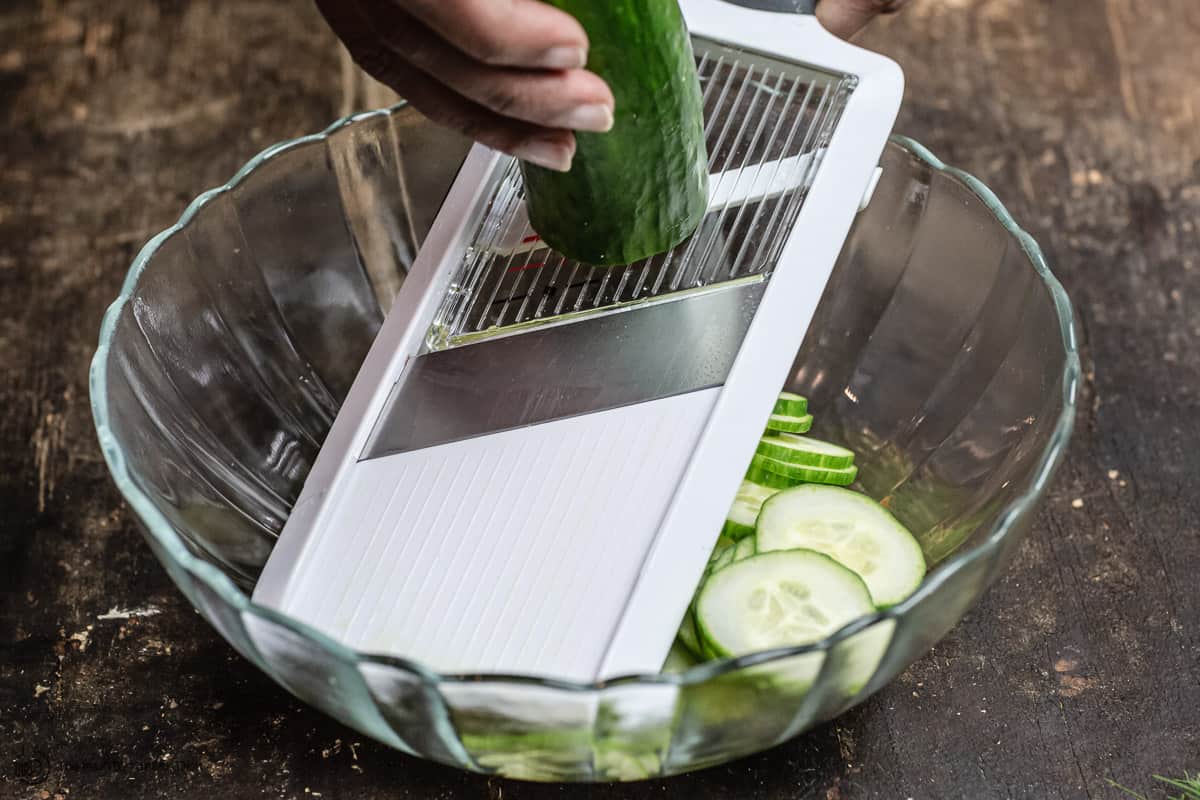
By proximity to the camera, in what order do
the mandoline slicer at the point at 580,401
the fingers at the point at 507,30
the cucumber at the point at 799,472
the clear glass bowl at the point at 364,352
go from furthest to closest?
the cucumber at the point at 799,472 → the mandoline slicer at the point at 580,401 → the clear glass bowl at the point at 364,352 → the fingers at the point at 507,30

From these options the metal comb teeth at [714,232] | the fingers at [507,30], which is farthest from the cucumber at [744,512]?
the fingers at [507,30]

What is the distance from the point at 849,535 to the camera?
3.96 ft

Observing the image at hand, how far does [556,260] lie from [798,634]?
0.43m

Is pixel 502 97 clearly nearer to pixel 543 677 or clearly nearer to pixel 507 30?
pixel 507 30

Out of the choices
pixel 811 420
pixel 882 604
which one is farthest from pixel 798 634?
pixel 811 420

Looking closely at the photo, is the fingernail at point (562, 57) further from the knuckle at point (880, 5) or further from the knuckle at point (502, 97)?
the knuckle at point (880, 5)

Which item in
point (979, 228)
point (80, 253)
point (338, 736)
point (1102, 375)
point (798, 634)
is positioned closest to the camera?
point (798, 634)

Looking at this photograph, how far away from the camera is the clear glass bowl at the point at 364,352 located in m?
0.96

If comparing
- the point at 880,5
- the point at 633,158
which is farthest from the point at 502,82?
the point at 880,5

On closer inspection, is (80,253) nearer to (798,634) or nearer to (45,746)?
(45,746)

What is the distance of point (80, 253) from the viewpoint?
1647 mm

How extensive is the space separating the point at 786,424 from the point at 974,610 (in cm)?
26

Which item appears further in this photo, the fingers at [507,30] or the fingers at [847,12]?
the fingers at [847,12]

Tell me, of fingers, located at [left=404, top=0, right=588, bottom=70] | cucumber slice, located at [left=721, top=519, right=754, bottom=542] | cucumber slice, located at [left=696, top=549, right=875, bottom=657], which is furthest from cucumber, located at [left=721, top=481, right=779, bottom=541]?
fingers, located at [left=404, top=0, right=588, bottom=70]
